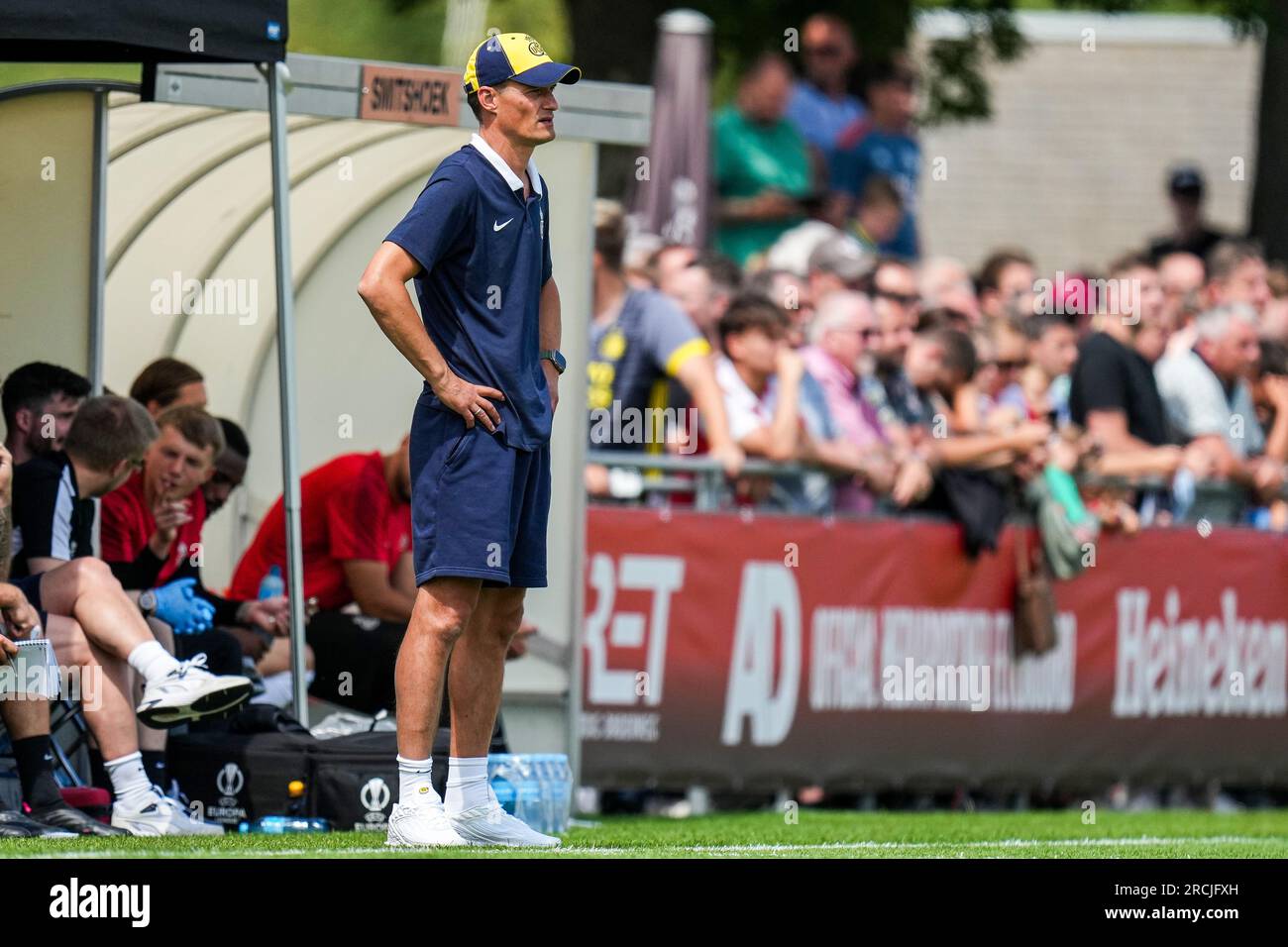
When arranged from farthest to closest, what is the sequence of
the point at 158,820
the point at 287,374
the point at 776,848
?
the point at 287,374 → the point at 158,820 → the point at 776,848

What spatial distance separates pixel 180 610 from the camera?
905 cm

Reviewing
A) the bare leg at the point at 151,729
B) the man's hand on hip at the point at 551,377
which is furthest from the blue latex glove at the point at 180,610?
the man's hand on hip at the point at 551,377

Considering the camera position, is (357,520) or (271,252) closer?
(357,520)

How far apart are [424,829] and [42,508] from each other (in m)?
1.95

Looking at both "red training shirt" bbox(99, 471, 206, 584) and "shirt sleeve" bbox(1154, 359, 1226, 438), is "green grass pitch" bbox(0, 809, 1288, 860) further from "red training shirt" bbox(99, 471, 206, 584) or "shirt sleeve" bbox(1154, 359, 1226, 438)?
"shirt sleeve" bbox(1154, 359, 1226, 438)

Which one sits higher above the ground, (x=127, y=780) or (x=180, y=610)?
(x=180, y=610)

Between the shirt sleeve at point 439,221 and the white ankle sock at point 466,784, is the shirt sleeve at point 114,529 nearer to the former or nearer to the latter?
the white ankle sock at point 466,784

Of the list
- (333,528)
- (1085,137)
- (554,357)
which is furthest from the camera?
(1085,137)

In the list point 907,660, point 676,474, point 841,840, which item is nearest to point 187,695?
point 841,840

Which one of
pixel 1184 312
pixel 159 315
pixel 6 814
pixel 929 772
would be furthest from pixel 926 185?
pixel 6 814

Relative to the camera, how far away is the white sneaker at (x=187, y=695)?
8055 mm

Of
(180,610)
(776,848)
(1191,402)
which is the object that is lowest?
(776,848)

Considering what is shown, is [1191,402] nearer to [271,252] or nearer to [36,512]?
[271,252]
